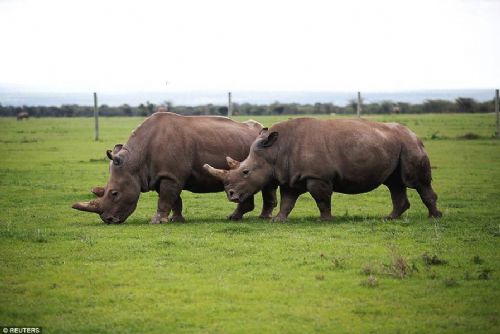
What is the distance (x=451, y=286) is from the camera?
31.5ft

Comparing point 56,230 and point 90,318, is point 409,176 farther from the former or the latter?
point 90,318

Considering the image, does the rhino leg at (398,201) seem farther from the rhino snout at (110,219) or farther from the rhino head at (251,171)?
the rhino snout at (110,219)

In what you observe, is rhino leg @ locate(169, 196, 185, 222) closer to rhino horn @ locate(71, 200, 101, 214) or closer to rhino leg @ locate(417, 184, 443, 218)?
rhino horn @ locate(71, 200, 101, 214)

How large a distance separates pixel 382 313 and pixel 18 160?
909 inches

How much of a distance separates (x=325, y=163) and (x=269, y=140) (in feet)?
3.43

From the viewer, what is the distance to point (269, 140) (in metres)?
14.8

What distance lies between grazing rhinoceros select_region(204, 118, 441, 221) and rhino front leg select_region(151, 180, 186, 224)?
2.66ft

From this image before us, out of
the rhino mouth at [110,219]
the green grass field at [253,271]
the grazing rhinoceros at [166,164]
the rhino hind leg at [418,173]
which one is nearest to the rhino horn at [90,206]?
the grazing rhinoceros at [166,164]

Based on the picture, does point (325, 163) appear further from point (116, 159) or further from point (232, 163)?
point (116, 159)

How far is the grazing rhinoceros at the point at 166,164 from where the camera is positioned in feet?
48.7

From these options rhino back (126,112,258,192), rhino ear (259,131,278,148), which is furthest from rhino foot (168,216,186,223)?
rhino ear (259,131,278,148)

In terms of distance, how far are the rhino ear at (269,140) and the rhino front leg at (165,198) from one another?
1.62 m

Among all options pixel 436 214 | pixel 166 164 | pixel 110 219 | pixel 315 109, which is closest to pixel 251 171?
pixel 166 164

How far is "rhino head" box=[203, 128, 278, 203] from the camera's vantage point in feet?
48.0
